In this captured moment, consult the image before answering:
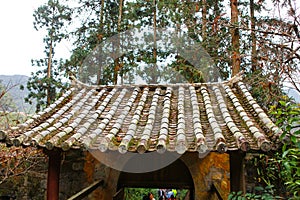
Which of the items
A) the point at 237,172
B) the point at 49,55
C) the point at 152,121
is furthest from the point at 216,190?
the point at 49,55

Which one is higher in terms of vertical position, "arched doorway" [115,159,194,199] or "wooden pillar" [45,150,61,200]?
"wooden pillar" [45,150,61,200]

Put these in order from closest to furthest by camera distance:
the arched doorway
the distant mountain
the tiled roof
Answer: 1. the tiled roof
2. the arched doorway
3. the distant mountain

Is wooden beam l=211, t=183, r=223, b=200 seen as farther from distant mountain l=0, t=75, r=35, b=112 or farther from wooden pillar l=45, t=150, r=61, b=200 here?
distant mountain l=0, t=75, r=35, b=112

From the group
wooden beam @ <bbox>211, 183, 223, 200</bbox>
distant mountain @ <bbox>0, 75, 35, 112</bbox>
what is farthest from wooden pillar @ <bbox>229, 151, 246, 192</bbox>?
→ distant mountain @ <bbox>0, 75, 35, 112</bbox>

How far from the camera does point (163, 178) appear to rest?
19.4 ft

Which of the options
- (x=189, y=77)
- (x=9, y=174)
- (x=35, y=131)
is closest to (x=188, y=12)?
(x=189, y=77)

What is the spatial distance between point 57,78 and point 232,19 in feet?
25.3

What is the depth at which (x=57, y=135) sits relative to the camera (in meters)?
3.52

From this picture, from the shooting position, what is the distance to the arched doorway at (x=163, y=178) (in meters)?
5.78

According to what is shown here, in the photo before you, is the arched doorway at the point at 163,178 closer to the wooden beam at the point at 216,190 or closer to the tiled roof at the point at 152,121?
the wooden beam at the point at 216,190

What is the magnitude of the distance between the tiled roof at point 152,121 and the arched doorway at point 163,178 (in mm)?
1546

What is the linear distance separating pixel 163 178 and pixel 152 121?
7.67 feet

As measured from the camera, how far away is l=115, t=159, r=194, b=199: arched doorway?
19.0 ft

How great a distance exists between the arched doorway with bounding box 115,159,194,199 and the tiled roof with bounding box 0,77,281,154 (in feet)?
5.07
